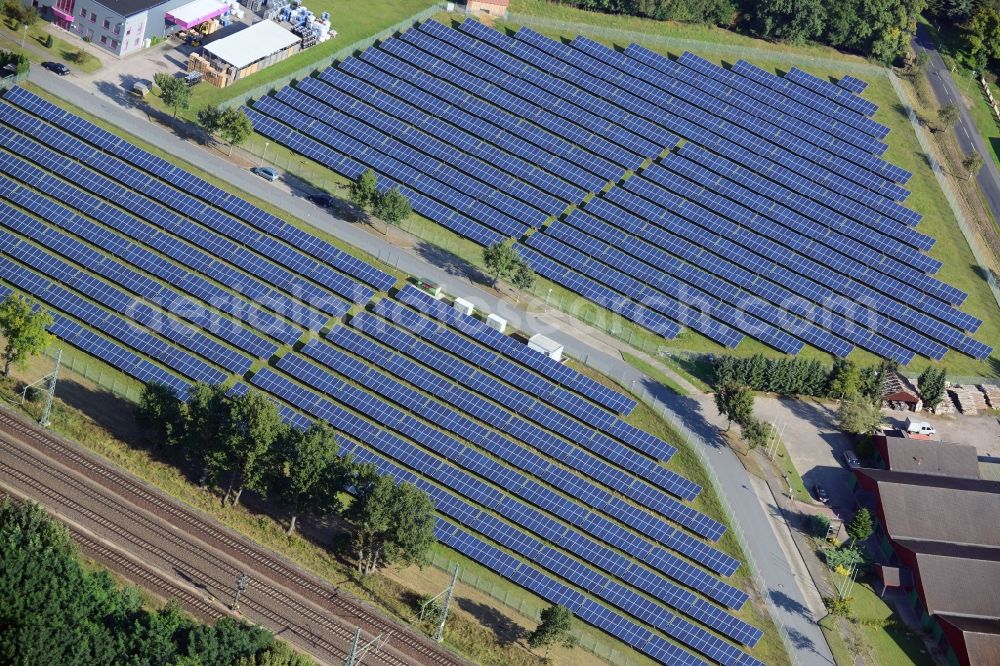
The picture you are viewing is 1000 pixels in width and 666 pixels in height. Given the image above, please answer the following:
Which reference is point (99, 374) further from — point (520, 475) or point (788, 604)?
point (788, 604)

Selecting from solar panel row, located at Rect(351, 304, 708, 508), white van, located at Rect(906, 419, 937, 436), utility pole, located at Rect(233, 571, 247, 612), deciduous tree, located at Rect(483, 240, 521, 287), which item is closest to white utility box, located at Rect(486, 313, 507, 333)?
deciduous tree, located at Rect(483, 240, 521, 287)

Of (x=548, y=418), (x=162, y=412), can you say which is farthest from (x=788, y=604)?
(x=162, y=412)

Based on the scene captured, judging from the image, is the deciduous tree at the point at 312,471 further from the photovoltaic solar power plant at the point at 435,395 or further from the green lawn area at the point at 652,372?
the green lawn area at the point at 652,372

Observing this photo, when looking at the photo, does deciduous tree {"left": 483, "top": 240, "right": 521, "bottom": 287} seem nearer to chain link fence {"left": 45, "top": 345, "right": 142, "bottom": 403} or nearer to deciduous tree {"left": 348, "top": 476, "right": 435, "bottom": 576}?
deciduous tree {"left": 348, "top": 476, "right": 435, "bottom": 576}

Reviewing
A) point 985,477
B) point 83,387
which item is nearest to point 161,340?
point 83,387

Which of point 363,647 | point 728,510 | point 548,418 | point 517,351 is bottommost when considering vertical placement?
point 363,647

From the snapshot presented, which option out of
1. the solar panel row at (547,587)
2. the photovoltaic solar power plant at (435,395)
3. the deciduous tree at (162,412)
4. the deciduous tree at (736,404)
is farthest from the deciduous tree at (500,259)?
the deciduous tree at (162,412)
